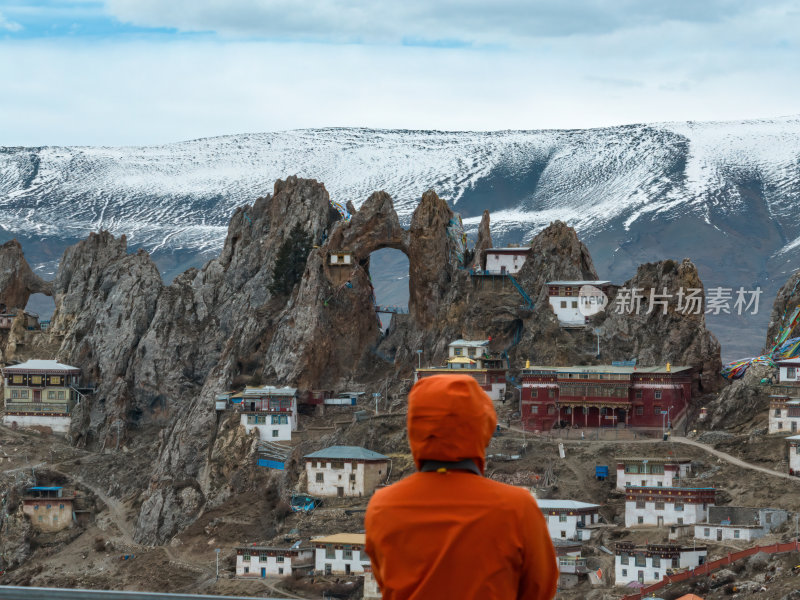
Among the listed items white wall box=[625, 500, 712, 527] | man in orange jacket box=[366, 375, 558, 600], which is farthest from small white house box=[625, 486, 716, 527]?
man in orange jacket box=[366, 375, 558, 600]

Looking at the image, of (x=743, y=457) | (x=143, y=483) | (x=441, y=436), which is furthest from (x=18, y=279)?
(x=441, y=436)

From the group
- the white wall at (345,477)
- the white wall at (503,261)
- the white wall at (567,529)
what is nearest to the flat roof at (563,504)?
the white wall at (567,529)

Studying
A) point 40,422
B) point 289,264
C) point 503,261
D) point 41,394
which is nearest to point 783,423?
A: point 503,261

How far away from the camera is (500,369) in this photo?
360 feet

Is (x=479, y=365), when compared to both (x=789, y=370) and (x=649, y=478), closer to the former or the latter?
(x=649, y=478)

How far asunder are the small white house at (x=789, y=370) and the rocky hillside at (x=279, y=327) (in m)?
7.74

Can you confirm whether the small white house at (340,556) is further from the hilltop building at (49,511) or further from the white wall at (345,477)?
the hilltop building at (49,511)

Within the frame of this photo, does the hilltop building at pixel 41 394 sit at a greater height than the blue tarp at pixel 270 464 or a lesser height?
greater

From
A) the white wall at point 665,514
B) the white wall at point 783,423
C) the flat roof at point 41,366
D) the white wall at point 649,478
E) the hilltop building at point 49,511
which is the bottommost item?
the hilltop building at point 49,511

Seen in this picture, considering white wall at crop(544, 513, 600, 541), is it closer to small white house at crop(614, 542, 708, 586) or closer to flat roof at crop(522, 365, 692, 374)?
small white house at crop(614, 542, 708, 586)

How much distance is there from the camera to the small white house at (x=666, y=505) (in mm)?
85312

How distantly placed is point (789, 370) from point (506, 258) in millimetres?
26511

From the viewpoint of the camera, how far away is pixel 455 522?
10.7 m

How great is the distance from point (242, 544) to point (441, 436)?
283 feet
